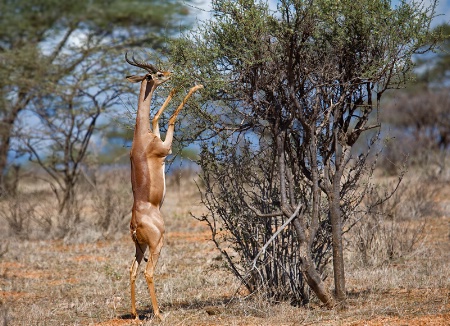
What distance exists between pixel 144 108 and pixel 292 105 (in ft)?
4.49

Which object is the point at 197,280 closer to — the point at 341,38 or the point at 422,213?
the point at 341,38

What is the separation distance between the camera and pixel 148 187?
664 centimetres

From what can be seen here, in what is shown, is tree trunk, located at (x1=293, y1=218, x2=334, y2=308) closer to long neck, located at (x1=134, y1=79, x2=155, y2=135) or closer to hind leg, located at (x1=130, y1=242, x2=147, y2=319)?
hind leg, located at (x1=130, y1=242, x2=147, y2=319)

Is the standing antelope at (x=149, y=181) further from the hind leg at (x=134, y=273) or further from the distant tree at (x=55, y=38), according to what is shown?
the distant tree at (x=55, y=38)

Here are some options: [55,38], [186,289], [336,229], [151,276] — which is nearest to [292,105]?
[336,229]

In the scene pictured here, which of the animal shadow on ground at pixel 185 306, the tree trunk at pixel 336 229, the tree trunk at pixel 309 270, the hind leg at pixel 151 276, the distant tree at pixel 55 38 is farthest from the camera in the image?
the distant tree at pixel 55 38

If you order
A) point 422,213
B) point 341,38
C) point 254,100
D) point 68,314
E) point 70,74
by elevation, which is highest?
point 70,74

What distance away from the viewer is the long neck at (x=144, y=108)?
6684 mm

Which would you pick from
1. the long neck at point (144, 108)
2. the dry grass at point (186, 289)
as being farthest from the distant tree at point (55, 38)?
the long neck at point (144, 108)

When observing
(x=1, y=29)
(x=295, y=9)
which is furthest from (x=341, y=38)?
(x=1, y=29)

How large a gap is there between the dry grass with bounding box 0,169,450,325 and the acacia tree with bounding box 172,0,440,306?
412 mm

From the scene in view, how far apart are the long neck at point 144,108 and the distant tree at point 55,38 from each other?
10.9 metres

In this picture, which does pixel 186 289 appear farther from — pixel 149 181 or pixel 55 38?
pixel 55 38

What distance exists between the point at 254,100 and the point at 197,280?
325 cm
